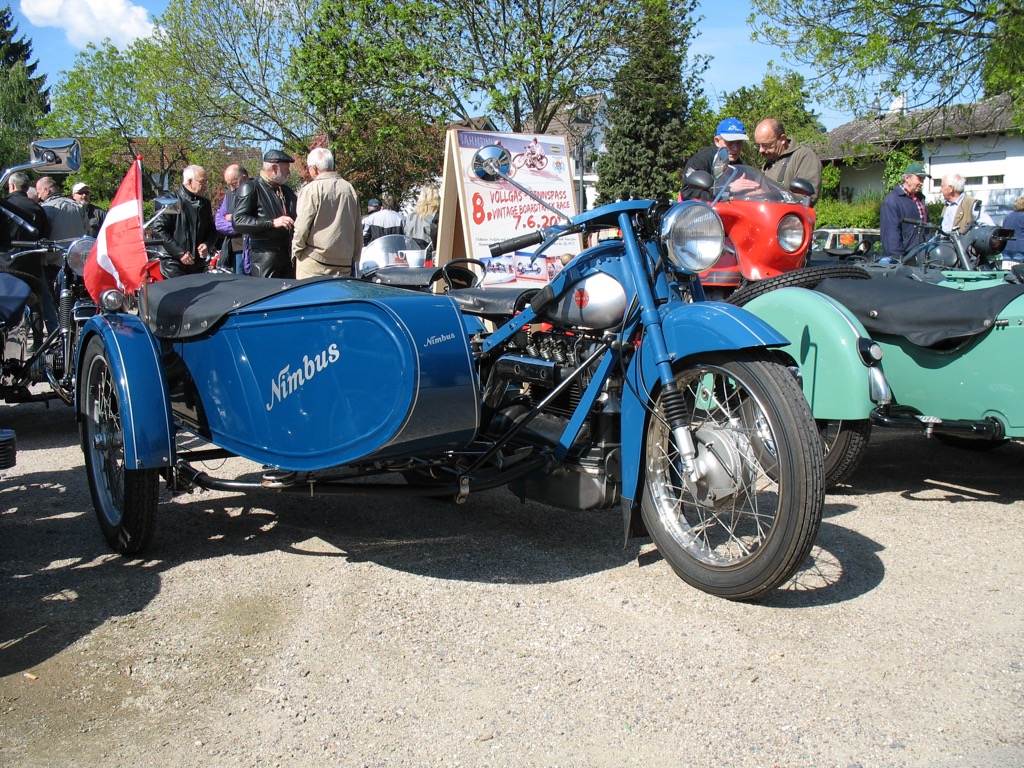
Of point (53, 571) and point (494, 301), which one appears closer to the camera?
point (53, 571)

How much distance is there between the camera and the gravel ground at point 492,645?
8.08ft

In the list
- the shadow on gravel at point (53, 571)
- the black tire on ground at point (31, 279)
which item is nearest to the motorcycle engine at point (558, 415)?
the shadow on gravel at point (53, 571)

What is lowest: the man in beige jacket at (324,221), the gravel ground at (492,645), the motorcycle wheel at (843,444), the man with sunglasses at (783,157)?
the gravel ground at (492,645)

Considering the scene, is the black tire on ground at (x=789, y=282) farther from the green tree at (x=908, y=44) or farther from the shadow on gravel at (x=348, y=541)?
the green tree at (x=908, y=44)

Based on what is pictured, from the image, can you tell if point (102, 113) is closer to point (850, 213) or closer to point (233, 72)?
point (233, 72)

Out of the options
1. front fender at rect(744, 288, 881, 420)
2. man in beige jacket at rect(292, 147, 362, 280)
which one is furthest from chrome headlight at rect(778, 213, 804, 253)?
man in beige jacket at rect(292, 147, 362, 280)

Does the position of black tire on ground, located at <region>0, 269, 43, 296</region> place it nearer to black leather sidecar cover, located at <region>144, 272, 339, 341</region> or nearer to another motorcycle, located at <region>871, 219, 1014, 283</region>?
black leather sidecar cover, located at <region>144, 272, 339, 341</region>

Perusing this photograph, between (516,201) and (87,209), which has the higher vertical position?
(87,209)

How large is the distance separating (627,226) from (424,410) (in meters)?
0.98

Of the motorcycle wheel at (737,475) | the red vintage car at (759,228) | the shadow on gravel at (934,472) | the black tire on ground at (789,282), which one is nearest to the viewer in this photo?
the motorcycle wheel at (737,475)

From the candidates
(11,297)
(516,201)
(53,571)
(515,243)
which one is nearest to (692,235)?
(515,243)

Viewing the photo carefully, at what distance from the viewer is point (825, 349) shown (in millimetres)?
4258

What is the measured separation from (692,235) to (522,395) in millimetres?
960

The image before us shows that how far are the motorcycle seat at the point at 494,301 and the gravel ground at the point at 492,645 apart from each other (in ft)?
3.21
